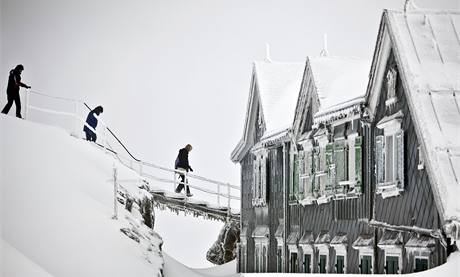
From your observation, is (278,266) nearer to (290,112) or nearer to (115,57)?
(290,112)

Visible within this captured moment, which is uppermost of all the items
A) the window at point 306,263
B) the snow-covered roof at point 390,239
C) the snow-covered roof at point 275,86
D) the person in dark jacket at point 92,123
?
the snow-covered roof at point 275,86

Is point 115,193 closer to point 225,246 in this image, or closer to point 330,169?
point 330,169

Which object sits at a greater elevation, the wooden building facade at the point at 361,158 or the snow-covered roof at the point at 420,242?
the wooden building facade at the point at 361,158

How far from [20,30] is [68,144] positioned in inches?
85.9

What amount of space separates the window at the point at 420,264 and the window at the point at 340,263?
7.89 ft

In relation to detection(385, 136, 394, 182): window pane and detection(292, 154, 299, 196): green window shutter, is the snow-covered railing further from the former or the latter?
detection(385, 136, 394, 182): window pane

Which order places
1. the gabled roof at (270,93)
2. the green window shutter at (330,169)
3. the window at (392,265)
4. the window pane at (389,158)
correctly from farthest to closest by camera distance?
1. the gabled roof at (270,93)
2. the green window shutter at (330,169)
3. the window pane at (389,158)
4. the window at (392,265)

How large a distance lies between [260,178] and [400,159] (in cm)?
666

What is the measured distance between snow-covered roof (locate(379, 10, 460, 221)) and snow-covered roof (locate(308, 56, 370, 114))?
1566mm

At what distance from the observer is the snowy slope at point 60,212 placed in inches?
606

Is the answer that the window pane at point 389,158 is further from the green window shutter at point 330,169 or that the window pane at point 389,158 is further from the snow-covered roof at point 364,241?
the green window shutter at point 330,169

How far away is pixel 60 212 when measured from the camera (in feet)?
52.7

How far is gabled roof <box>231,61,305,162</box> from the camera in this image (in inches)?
727

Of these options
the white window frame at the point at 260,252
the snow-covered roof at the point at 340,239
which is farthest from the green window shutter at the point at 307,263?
the white window frame at the point at 260,252
